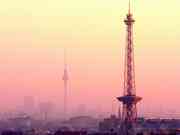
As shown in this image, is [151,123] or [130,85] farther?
[151,123]

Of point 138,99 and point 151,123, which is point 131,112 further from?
point 151,123

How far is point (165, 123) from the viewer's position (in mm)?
151750

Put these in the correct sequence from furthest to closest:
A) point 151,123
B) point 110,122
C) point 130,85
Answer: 1. point 110,122
2. point 151,123
3. point 130,85

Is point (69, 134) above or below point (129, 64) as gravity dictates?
below

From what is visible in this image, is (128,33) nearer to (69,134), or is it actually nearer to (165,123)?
(69,134)

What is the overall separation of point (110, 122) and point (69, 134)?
185ft

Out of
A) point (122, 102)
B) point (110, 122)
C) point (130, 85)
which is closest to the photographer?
A: point (130, 85)

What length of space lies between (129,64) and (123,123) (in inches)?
357

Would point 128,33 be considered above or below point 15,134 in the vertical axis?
above

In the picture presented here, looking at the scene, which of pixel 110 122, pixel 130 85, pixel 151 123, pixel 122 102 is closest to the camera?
pixel 130 85

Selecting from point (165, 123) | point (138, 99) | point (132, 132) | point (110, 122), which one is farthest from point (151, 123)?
point (132, 132)

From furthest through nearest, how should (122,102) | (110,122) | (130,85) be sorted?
(110,122), (122,102), (130,85)

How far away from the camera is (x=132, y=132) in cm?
10562

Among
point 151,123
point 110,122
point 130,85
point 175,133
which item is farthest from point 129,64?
point 110,122
